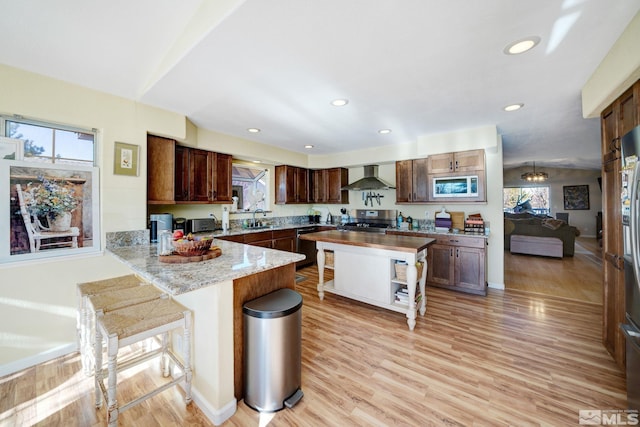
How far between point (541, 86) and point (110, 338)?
12.5 feet

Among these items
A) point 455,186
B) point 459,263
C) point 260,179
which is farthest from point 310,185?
point 459,263

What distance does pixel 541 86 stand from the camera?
87.9 inches

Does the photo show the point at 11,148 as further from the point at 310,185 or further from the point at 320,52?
the point at 310,185

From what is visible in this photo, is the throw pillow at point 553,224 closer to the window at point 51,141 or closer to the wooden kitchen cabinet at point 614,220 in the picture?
the wooden kitchen cabinet at point 614,220

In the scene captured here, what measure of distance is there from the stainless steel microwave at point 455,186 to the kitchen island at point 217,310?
10.4 ft

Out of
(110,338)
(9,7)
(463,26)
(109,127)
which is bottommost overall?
(110,338)

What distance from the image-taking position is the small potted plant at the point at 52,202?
2107 millimetres

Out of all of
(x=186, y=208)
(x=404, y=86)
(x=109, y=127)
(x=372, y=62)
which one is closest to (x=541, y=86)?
(x=404, y=86)

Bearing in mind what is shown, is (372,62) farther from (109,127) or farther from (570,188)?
(570,188)

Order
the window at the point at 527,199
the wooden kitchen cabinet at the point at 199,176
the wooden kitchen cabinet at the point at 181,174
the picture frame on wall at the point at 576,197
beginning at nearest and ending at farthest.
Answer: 1. the wooden kitchen cabinet at the point at 181,174
2. the wooden kitchen cabinet at the point at 199,176
3. the picture frame on wall at the point at 576,197
4. the window at the point at 527,199

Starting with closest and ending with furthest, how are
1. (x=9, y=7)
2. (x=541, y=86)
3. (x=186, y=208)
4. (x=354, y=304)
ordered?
1. (x=9, y=7)
2. (x=541, y=86)
3. (x=354, y=304)
4. (x=186, y=208)

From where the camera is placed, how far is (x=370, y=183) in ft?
15.6
